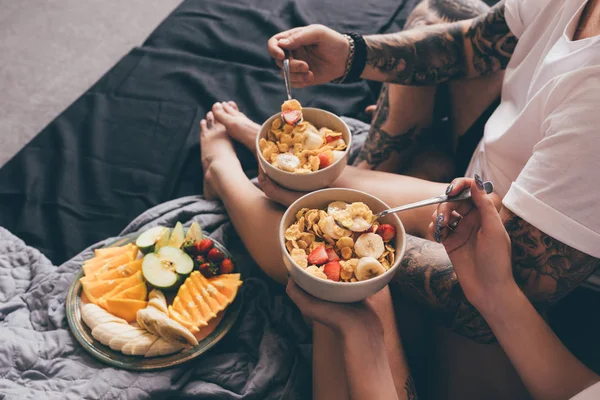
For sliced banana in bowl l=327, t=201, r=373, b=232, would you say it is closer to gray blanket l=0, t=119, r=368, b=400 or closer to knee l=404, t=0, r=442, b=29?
gray blanket l=0, t=119, r=368, b=400

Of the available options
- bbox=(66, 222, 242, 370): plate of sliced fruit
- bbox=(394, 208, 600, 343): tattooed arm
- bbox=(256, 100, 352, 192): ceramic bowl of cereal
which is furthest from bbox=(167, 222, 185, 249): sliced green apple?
bbox=(394, 208, 600, 343): tattooed arm

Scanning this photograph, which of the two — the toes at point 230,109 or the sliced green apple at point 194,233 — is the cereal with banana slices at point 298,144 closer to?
the sliced green apple at point 194,233

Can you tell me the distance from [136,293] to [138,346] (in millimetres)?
139

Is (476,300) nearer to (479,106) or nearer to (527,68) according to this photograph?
(527,68)

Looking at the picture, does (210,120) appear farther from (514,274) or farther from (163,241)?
(514,274)

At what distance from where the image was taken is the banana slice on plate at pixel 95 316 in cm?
118

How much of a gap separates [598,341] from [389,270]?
2.26 ft

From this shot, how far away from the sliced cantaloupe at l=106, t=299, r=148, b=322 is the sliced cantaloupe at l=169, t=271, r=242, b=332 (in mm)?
82

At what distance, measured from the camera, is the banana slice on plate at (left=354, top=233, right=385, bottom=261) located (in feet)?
2.91

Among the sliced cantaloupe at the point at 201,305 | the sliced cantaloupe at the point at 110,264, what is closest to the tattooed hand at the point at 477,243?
the sliced cantaloupe at the point at 201,305

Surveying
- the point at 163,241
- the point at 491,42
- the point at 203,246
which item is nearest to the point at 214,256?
the point at 203,246

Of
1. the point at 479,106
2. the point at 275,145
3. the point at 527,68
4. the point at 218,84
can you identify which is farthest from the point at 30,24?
the point at 527,68

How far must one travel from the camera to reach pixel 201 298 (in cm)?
123

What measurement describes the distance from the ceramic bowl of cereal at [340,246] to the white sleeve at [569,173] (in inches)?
9.1
